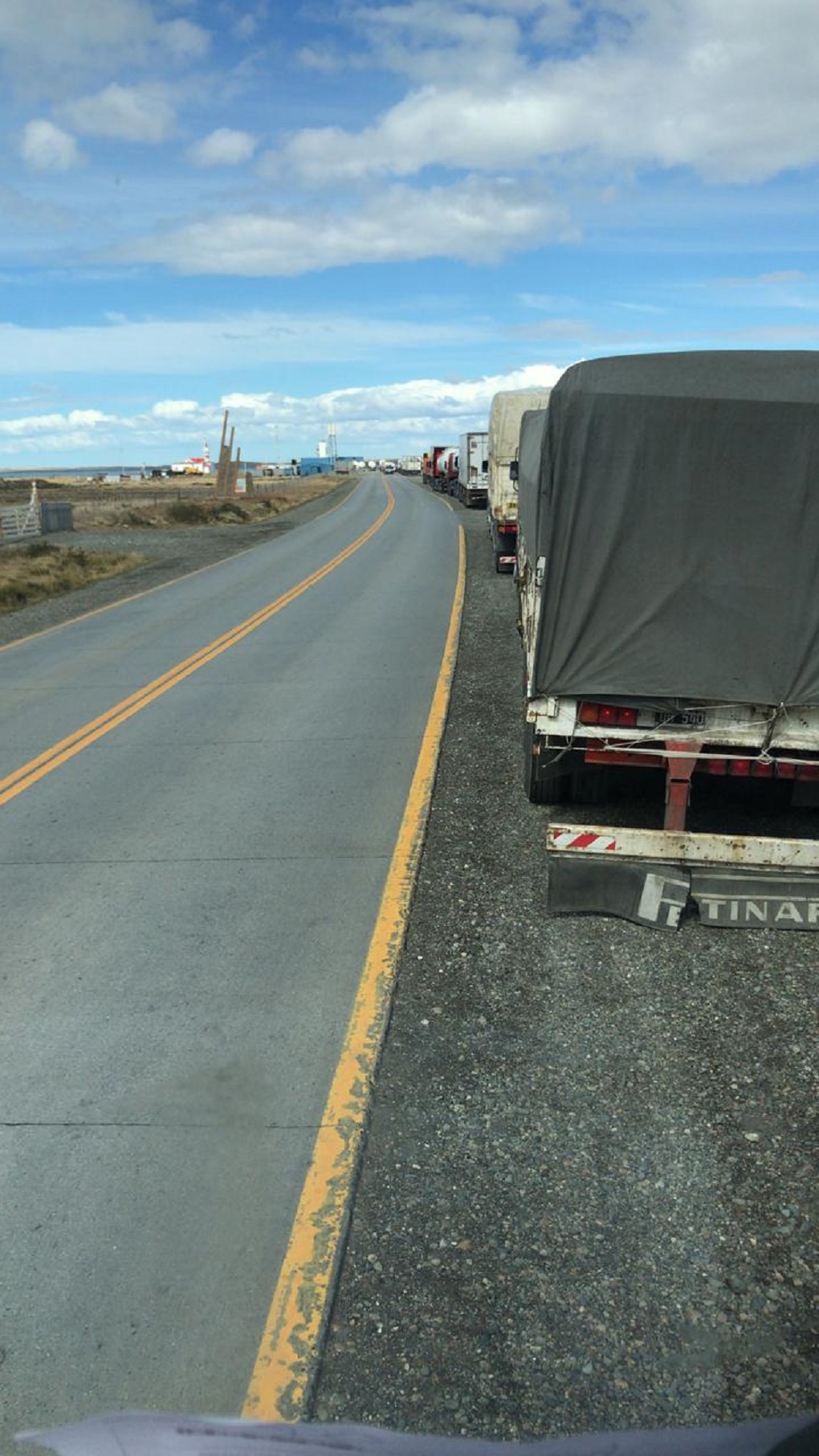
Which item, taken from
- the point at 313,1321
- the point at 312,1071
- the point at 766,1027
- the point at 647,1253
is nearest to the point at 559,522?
the point at 766,1027

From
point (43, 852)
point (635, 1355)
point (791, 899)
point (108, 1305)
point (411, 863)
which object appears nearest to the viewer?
point (635, 1355)

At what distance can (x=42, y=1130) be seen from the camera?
426cm

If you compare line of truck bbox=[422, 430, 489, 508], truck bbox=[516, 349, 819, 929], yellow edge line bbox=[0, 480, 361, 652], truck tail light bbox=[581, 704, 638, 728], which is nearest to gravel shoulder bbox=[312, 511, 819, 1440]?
truck bbox=[516, 349, 819, 929]

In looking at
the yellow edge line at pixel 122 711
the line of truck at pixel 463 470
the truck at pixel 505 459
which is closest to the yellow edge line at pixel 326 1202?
the yellow edge line at pixel 122 711

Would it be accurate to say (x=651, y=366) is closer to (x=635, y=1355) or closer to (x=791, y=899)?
(x=791, y=899)

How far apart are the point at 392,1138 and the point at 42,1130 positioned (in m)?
1.36

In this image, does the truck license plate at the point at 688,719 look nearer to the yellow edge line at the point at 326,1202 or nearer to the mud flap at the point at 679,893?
the mud flap at the point at 679,893

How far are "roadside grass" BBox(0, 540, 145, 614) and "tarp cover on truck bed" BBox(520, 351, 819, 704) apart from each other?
16.6 meters

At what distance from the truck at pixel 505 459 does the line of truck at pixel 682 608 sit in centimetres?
1698

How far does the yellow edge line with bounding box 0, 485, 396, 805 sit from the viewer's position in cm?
920

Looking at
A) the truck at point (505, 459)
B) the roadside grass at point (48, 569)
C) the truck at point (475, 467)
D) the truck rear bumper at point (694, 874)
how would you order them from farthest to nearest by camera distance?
the truck at point (475, 467), the truck at point (505, 459), the roadside grass at point (48, 569), the truck rear bumper at point (694, 874)

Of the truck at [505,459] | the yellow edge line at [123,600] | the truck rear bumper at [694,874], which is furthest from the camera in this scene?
→ the truck at [505,459]

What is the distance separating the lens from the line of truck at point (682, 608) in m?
5.81

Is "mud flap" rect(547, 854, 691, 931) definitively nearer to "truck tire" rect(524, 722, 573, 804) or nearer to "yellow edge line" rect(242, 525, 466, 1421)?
"yellow edge line" rect(242, 525, 466, 1421)
